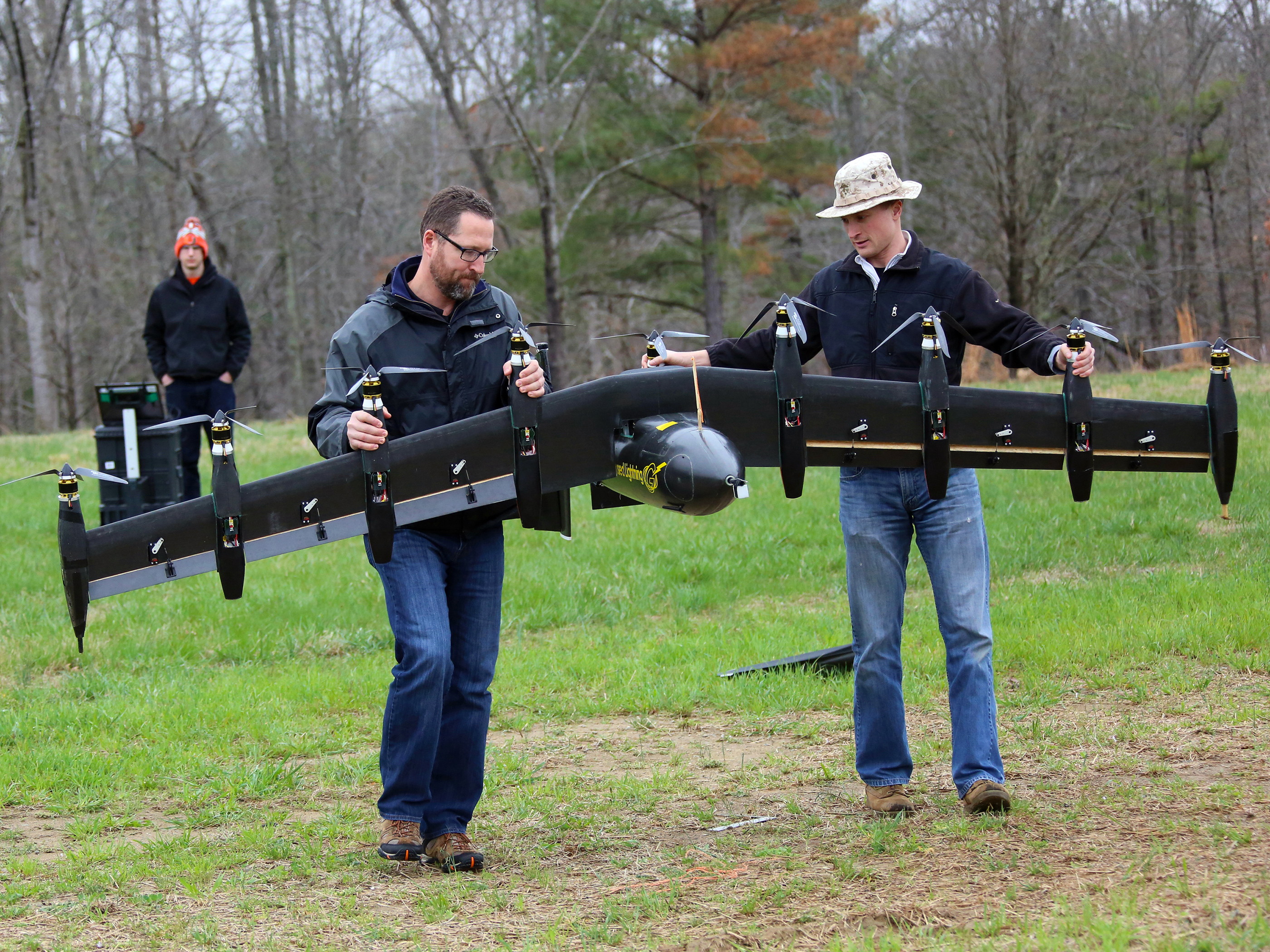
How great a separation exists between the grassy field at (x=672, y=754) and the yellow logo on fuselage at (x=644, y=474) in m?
1.36

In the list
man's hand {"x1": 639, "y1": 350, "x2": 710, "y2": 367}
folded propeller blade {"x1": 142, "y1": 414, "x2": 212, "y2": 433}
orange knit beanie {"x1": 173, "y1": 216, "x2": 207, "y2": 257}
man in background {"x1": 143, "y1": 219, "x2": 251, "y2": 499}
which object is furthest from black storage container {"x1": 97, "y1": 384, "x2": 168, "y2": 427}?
man's hand {"x1": 639, "y1": 350, "x2": 710, "y2": 367}

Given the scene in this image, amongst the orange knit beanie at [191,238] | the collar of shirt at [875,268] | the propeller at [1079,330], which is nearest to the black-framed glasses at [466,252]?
the collar of shirt at [875,268]

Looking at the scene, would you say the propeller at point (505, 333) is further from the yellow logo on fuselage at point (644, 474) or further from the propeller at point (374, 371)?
the yellow logo on fuselage at point (644, 474)

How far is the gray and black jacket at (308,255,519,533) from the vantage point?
464 cm

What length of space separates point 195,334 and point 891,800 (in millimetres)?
7760

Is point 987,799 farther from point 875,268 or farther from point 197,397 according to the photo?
point 197,397

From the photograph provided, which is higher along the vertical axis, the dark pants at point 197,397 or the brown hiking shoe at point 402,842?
the dark pants at point 197,397

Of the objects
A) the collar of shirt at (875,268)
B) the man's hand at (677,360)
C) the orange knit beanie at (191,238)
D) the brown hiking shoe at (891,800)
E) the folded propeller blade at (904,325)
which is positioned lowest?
the brown hiking shoe at (891,800)

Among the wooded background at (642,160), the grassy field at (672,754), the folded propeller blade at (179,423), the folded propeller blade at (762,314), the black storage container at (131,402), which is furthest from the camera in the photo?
the wooded background at (642,160)

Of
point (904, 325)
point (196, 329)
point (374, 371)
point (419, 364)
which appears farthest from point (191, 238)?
point (904, 325)

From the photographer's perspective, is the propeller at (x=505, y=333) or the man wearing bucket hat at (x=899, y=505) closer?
the propeller at (x=505, y=333)

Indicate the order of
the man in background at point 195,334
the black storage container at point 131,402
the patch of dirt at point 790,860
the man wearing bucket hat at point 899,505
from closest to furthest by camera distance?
the patch of dirt at point 790,860, the man wearing bucket hat at point 899,505, the man in background at point 195,334, the black storage container at point 131,402

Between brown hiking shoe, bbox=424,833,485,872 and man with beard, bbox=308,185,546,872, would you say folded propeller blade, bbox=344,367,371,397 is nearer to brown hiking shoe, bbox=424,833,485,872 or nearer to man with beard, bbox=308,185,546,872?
man with beard, bbox=308,185,546,872

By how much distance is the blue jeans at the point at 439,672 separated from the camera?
4.51m
